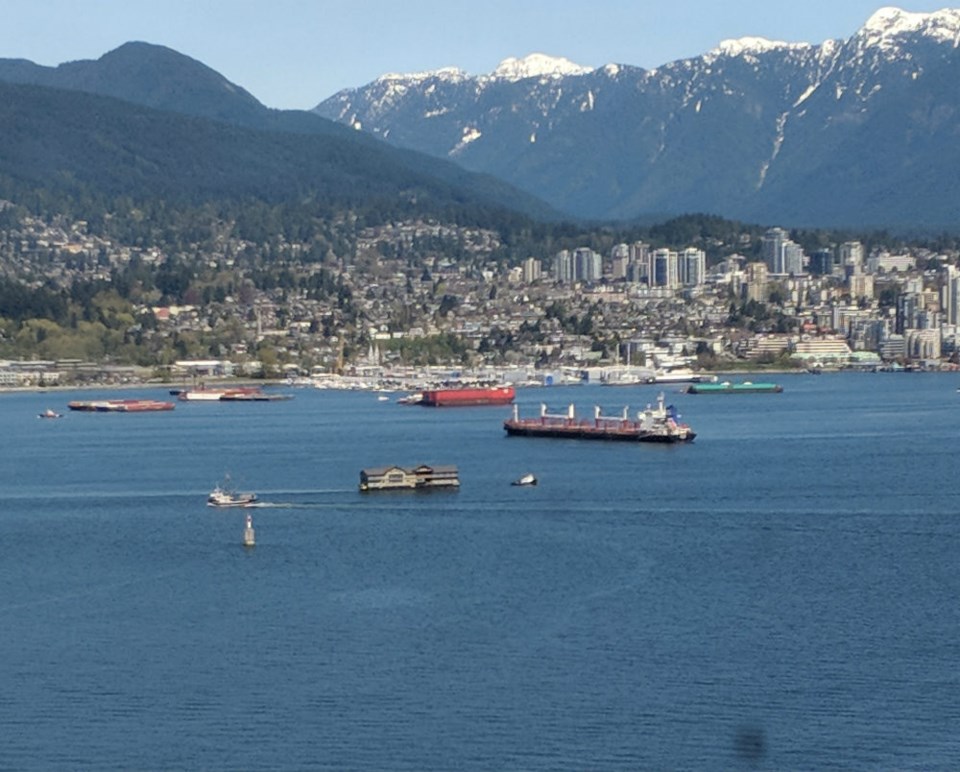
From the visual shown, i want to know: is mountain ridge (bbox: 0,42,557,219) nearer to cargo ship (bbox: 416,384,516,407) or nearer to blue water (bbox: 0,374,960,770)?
cargo ship (bbox: 416,384,516,407)

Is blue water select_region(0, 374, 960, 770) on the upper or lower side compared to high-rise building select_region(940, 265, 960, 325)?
lower

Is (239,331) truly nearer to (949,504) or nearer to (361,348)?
(361,348)

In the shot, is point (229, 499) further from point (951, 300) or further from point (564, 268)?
point (564, 268)

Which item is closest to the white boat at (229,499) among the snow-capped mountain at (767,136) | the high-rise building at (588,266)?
the high-rise building at (588,266)

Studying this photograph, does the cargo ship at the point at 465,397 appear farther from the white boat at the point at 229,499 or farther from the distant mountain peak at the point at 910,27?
the distant mountain peak at the point at 910,27

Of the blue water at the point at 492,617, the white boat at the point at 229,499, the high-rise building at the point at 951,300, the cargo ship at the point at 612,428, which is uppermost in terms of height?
the high-rise building at the point at 951,300


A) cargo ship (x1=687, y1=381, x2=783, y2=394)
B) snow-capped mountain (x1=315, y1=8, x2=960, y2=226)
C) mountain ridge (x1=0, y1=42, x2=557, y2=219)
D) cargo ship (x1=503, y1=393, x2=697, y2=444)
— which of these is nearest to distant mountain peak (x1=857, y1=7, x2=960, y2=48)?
snow-capped mountain (x1=315, y1=8, x2=960, y2=226)
